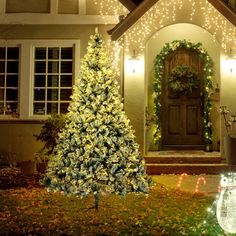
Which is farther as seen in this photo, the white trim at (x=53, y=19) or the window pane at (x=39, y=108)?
the window pane at (x=39, y=108)

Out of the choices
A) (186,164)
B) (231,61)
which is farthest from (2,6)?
(186,164)

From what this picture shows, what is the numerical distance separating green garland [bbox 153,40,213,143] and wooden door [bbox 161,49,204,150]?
0.18 metres

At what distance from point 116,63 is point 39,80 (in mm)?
2201

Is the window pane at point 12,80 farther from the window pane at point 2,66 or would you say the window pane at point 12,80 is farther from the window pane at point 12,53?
the window pane at point 12,53

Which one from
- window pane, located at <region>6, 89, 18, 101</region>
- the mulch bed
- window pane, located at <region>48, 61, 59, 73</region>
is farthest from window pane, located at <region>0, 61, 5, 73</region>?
the mulch bed

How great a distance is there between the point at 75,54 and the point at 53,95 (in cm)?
127

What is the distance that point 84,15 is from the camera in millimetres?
13484

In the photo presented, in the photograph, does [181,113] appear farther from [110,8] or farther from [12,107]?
[12,107]

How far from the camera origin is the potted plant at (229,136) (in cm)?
1200

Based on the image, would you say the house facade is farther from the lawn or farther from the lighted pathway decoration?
the lawn

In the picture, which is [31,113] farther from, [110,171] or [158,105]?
[110,171]

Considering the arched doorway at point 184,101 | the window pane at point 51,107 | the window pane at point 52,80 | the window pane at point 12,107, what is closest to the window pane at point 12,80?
the window pane at point 12,107

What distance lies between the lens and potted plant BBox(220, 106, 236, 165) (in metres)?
12.0

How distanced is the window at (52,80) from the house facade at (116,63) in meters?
0.03
